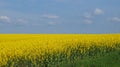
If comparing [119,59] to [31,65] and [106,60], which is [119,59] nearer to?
[106,60]

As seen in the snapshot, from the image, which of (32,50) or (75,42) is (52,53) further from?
(75,42)

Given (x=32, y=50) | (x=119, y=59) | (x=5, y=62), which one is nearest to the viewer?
(x=119, y=59)

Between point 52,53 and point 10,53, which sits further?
point 52,53

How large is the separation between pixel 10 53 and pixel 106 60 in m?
4.92

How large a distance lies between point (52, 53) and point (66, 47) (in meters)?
1.92

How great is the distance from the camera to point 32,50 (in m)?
17.1

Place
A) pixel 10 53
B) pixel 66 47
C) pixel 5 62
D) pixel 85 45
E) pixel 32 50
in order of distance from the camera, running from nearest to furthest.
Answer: pixel 5 62
pixel 10 53
pixel 32 50
pixel 66 47
pixel 85 45

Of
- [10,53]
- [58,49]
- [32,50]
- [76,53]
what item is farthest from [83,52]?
[10,53]

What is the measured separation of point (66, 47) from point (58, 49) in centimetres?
109

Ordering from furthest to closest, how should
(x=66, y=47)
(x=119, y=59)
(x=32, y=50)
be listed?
(x=66, y=47)
(x=32, y=50)
(x=119, y=59)

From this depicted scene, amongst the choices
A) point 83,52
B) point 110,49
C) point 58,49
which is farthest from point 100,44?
point 58,49

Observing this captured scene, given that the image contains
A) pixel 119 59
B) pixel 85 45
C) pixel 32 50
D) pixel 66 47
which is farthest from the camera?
pixel 85 45

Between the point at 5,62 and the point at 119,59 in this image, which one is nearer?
the point at 119,59

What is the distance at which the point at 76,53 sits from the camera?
19.1 metres
